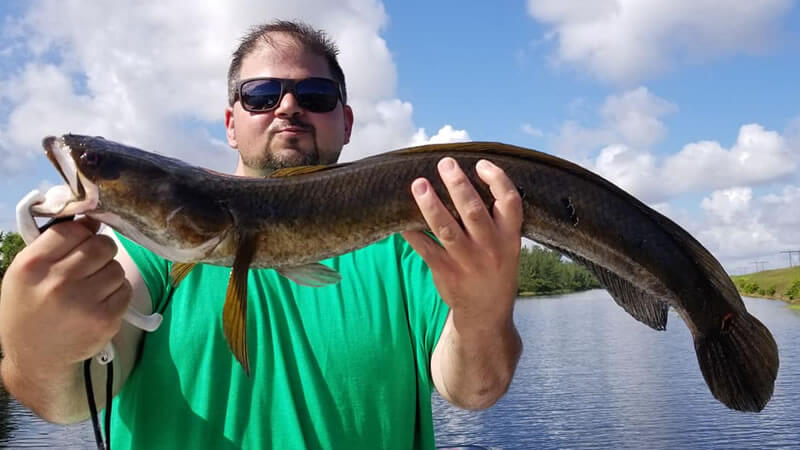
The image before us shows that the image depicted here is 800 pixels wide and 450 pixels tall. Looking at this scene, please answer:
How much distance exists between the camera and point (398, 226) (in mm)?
2646

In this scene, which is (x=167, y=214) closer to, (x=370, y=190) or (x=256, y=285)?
(x=370, y=190)

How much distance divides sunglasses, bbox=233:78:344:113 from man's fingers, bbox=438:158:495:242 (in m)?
1.82

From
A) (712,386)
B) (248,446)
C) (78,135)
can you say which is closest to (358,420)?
(248,446)

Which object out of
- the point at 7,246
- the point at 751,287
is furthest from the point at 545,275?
the point at 7,246

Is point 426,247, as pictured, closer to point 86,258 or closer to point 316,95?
point 86,258

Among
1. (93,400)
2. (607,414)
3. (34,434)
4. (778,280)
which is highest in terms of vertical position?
(778,280)

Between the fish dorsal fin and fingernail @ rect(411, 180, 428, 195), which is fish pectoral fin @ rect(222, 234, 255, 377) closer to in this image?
the fish dorsal fin

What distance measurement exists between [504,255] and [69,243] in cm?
164

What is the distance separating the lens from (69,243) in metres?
2.25

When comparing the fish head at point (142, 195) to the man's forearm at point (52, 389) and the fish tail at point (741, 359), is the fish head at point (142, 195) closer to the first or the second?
the man's forearm at point (52, 389)

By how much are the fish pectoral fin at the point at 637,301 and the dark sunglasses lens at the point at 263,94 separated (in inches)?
86.2

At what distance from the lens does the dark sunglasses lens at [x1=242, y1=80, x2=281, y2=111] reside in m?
4.11

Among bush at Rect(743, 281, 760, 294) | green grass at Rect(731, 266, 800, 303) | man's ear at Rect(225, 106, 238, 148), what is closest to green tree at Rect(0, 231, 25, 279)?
man's ear at Rect(225, 106, 238, 148)

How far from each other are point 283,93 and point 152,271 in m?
1.40
